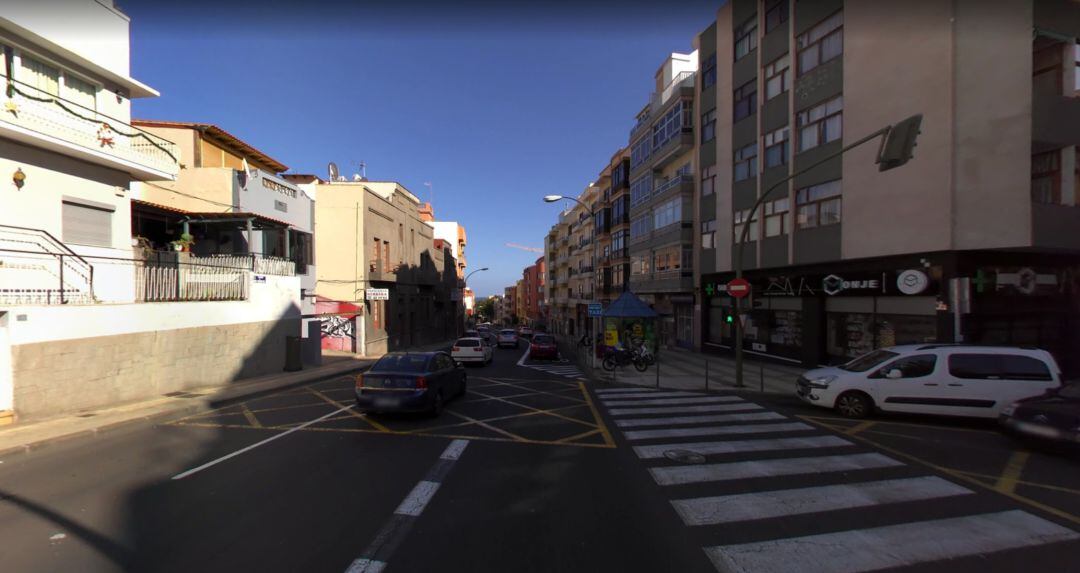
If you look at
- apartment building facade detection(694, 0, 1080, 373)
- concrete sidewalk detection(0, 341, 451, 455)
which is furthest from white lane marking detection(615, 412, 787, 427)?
concrete sidewalk detection(0, 341, 451, 455)

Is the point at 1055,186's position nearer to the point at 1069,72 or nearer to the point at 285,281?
the point at 1069,72

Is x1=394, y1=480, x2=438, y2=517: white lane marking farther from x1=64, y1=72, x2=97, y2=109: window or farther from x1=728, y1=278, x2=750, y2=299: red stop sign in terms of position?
x1=64, y1=72, x2=97, y2=109: window

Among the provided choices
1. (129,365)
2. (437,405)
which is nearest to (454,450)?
(437,405)

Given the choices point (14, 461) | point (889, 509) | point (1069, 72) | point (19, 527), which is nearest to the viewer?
point (19, 527)

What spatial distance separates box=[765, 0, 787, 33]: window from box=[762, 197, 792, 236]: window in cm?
796

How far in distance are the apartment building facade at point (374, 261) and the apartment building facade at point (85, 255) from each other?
43.8 feet

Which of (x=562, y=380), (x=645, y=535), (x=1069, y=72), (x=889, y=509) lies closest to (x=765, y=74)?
(x=1069, y=72)

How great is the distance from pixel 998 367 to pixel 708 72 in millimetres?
22485

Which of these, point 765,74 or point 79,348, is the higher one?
point 765,74

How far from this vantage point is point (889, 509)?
5516mm

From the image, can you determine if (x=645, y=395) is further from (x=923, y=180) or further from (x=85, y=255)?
(x=85, y=255)

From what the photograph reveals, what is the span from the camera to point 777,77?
71.5ft

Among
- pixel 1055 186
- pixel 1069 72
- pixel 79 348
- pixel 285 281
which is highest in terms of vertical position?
pixel 1069 72

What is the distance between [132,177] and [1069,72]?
1109 inches
